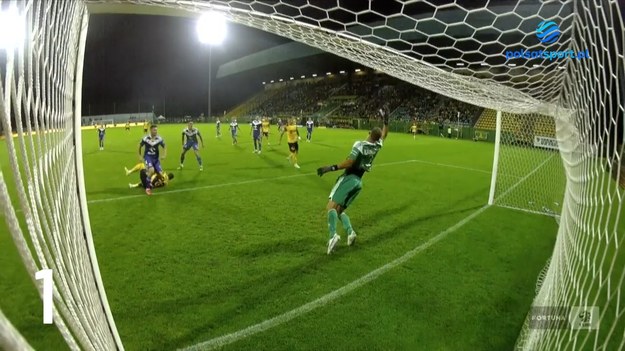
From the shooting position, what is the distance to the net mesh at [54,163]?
3.62 feet

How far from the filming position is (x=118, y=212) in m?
6.71

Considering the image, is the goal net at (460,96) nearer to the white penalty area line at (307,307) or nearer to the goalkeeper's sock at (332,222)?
the white penalty area line at (307,307)

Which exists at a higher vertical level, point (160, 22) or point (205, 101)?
point (160, 22)

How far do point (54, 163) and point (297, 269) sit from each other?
2932 mm

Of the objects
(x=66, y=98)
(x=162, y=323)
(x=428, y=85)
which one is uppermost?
(x=428, y=85)

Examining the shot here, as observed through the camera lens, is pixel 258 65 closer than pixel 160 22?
No

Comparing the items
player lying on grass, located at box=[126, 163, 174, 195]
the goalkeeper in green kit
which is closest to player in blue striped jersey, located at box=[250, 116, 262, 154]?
player lying on grass, located at box=[126, 163, 174, 195]

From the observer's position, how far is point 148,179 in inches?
321

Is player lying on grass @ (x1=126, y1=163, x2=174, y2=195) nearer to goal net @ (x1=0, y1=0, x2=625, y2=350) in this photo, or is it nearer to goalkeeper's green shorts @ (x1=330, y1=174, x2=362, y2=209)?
goalkeeper's green shorts @ (x1=330, y1=174, x2=362, y2=209)

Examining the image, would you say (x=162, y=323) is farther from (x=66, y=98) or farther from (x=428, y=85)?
(x=428, y=85)

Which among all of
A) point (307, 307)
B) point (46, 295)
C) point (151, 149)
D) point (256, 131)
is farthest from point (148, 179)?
point (46, 295)

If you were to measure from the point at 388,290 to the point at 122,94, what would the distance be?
4076 cm

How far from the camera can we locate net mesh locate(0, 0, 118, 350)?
1.10 m

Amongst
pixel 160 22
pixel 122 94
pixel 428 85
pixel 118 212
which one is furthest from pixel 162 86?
→ pixel 428 85
